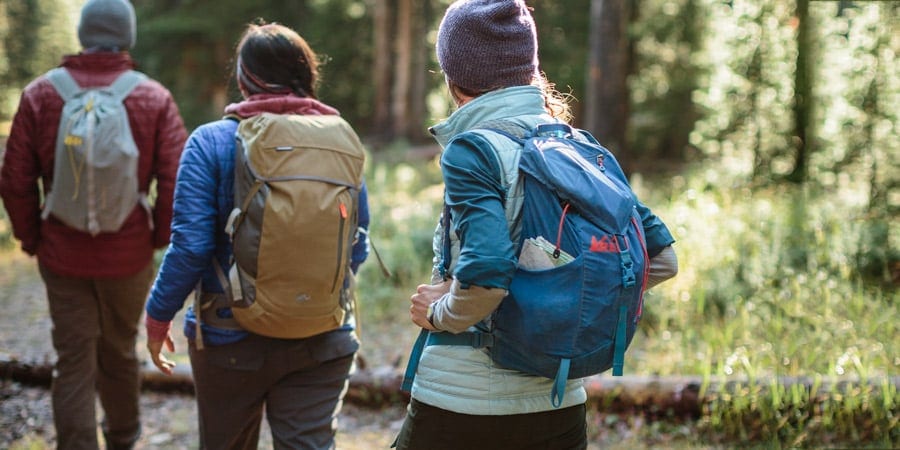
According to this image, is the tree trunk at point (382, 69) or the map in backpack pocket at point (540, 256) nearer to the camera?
the map in backpack pocket at point (540, 256)

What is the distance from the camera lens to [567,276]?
2.10 metres

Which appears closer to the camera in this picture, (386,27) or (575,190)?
(575,190)

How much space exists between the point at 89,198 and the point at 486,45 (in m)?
2.50

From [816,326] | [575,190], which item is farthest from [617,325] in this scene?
[816,326]

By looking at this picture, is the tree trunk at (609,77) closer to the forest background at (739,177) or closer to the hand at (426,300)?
the forest background at (739,177)

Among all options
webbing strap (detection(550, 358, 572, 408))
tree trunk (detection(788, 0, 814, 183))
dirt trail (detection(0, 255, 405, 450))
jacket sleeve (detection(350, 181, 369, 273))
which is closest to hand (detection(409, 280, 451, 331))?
webbing strap (detection(550, 358, 572, 408))

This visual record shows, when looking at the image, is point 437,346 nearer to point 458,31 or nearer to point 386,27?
point 458,31

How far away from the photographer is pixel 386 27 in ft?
72.2

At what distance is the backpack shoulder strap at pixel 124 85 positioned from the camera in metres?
4.07

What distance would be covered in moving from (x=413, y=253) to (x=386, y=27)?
14.1 meters

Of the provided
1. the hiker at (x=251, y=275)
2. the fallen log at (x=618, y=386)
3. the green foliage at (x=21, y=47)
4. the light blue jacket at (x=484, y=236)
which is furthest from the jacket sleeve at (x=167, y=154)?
the green foliage at (x=21, y=47)

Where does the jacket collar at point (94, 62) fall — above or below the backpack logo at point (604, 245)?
above

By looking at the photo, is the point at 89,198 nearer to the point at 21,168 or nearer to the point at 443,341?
the point at 21,168

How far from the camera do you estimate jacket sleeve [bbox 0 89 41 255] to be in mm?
4004
